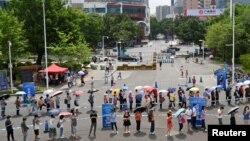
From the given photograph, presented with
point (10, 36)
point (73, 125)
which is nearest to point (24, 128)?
point (73, 125)

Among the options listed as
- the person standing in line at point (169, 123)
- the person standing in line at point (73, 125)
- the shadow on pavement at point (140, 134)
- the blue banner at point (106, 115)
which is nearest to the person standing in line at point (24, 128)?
the person standing in line at point (73, 125)

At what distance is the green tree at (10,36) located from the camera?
4762 centimetres

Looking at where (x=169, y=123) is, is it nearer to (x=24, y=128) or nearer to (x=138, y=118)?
(x=138, y=118)

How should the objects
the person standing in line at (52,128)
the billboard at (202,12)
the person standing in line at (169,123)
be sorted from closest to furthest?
the person standing in line at (52,128) < the person standing in line at (169,123) < the billboard at (202,12)

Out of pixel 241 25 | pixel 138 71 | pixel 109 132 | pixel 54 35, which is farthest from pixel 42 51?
pixel 109 132

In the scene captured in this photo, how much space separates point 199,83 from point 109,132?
24.3 metres

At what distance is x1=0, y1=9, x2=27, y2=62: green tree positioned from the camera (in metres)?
47.6

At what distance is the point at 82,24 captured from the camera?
298 feet

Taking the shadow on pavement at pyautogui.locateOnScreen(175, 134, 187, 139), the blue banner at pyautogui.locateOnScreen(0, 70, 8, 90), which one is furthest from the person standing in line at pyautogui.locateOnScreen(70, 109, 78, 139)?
the blue banner at pyautogui.locateOnScreen(0, 70, 8, 90)

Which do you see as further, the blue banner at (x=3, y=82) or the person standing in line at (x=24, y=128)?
the blue banner at (x=3, y=82)

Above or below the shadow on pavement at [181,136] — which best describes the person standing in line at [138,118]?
above

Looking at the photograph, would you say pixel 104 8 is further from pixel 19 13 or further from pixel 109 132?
pixel 109 132

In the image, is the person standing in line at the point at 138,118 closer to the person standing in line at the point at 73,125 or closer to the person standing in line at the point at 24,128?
the person standing in line at the point at 73,125

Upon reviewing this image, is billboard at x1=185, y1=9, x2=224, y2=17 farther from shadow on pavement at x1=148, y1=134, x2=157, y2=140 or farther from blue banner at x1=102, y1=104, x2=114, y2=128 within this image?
shadow on pavement at x1=148, y1=134, x2=157, y2=140
